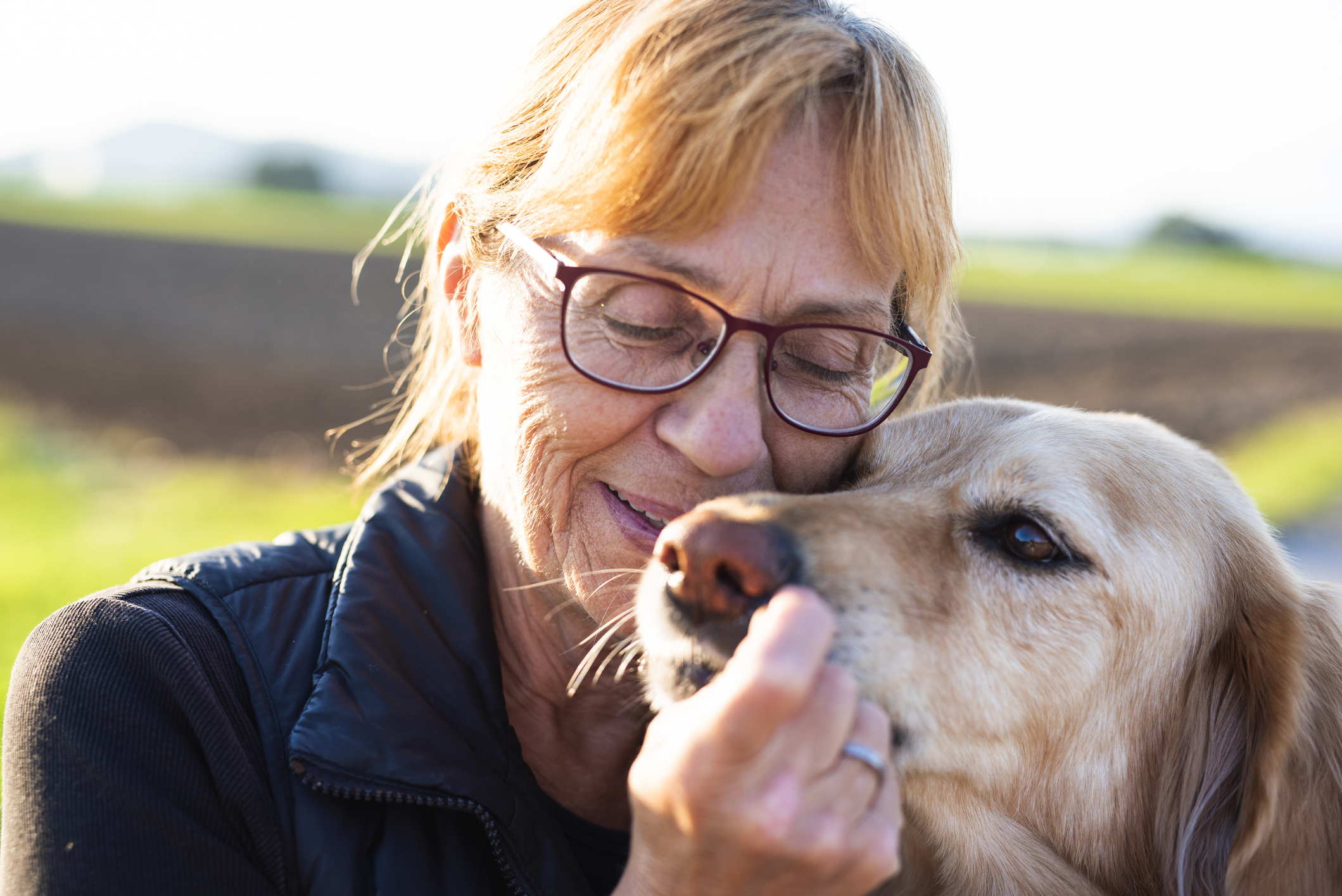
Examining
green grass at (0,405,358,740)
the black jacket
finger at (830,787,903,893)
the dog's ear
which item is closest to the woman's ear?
the black jacket

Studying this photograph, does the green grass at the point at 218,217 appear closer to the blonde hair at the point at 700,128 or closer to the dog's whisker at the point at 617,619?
the blonde hair at the point at 700,128

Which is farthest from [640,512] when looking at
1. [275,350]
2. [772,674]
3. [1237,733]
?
[275,350]

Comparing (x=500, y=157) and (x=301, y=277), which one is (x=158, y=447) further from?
(x=301, y=277)

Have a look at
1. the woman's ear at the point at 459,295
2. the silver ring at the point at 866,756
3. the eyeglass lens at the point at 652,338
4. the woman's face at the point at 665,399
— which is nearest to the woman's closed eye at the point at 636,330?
the eyeglass lens at the point at 652,338

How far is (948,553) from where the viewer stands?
7.05 ft

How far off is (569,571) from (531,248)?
71cm

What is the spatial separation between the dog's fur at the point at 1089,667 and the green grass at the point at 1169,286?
20002 millimetres

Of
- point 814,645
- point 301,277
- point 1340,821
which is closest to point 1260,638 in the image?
point 1340,821

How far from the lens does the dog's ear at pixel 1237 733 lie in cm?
207

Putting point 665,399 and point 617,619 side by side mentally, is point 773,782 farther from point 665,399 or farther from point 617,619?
point 665,399

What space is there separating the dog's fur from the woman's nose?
143 millimetres

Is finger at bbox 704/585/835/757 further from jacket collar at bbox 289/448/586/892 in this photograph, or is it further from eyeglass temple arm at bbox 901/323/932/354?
eyeglass temple arm at bbox 901/323/932/354

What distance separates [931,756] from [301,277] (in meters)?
22.8

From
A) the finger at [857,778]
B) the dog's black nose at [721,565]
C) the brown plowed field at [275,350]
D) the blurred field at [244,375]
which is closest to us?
the finger at [857,778]
